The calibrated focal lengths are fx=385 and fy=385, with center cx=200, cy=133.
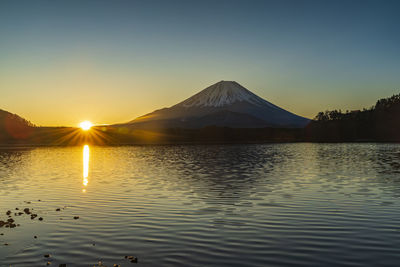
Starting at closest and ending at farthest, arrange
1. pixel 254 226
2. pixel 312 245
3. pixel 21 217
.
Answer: pixel 312 245 → pixel 254 226 → pixel 21 217

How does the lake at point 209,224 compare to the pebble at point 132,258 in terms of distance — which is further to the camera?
the lake at point 209,224

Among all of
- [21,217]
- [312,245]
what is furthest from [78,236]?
[312,245]

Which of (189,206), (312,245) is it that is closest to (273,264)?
(312,245)

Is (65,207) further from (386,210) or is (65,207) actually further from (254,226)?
(386,210)

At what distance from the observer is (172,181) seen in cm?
3647

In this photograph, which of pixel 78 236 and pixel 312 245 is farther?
pixel 78 236

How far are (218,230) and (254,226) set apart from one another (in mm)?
1843

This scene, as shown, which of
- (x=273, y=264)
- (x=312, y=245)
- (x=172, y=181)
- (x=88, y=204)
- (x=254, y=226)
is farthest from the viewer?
(x=172, y=181)

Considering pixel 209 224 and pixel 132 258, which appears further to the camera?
pixel 209 224

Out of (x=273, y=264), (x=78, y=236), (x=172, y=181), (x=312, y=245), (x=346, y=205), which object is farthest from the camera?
(x=172, y=181)

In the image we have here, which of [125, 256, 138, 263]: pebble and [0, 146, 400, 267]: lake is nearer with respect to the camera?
[125, 256, 138, 263]: pebble

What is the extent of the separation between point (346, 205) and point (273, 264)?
12019 millimetres

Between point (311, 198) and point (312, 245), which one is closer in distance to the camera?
point (312, 245)

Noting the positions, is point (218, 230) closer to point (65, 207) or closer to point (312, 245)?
point (312, 245)
